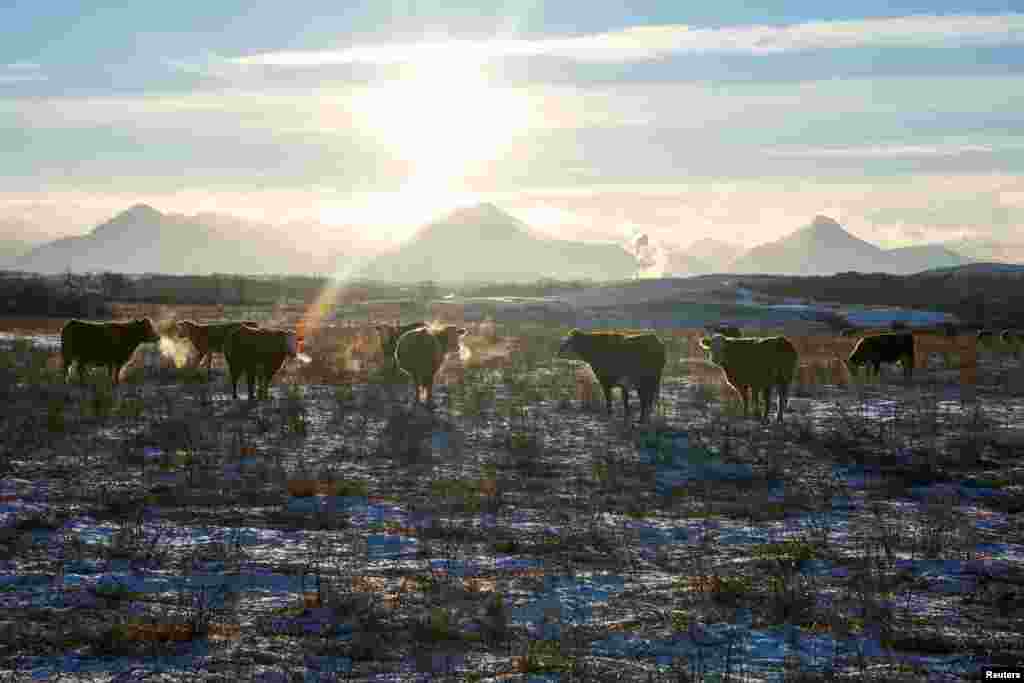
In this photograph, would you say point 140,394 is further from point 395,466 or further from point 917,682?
point 917,682

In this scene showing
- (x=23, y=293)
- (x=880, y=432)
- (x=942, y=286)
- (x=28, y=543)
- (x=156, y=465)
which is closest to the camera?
(x=28, y=543)

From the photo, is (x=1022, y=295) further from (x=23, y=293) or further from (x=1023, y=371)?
(x=23, y=293)

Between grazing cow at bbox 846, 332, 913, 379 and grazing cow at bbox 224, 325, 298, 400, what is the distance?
607 inches

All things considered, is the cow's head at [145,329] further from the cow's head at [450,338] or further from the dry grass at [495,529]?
the cow's head at [450,338]

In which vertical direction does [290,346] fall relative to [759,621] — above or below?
above

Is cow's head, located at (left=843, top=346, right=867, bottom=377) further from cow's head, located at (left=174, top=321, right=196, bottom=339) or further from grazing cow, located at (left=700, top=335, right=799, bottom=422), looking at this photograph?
cow's head, located at (left=174, top=321, right=196, bottom=339)

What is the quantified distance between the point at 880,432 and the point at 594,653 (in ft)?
37.2

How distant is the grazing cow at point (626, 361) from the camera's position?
19.8 meters

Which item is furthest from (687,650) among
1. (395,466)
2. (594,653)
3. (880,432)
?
→ (880,432)

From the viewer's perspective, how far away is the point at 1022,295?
10138 cm

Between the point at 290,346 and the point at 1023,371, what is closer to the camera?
the point at 290,346

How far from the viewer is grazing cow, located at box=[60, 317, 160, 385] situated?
2247cm

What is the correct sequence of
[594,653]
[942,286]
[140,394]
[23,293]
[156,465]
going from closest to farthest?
[594,653] → [156,465] → [140,394] → [23,293] → [942,286]

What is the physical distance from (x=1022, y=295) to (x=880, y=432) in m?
94.4
